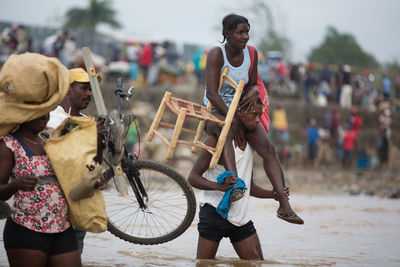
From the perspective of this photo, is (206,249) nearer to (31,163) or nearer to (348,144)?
(31,163)

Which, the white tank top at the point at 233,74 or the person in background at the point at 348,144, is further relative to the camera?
the person in background at the point at 348,144

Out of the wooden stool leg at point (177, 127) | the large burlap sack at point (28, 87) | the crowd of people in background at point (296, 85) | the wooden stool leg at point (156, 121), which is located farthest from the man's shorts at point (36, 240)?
the crowd of people in background at point (296, 85)

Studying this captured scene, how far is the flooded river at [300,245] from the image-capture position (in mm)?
5289

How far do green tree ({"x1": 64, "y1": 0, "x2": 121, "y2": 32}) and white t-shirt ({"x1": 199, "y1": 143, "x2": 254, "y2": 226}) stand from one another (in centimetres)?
3884

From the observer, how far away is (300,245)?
22.5ft

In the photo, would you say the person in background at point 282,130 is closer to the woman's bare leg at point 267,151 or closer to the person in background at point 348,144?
the person in background at point 348,144

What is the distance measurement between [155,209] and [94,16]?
39181 mm

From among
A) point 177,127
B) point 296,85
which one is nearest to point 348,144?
point 296,85

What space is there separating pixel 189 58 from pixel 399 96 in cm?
1041

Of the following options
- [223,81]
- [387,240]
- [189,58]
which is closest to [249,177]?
[223,81]

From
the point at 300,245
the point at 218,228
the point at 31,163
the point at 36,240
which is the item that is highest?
the point at 31,163

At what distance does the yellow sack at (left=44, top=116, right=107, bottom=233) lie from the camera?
3627 mm

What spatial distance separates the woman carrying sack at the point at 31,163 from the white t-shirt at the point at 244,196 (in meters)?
1.53

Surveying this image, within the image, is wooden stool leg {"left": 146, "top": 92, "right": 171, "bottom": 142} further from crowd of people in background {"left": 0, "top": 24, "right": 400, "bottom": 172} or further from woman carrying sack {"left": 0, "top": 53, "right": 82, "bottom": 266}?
crowd of people in background {"left": 0, "top": 24, "right": 400, "bottom": 172}
